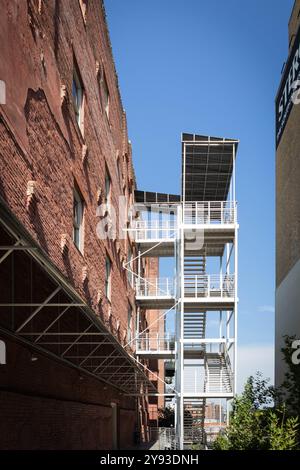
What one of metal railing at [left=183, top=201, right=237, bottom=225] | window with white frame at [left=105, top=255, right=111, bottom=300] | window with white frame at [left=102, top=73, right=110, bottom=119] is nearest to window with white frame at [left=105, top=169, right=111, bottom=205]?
window with white frame at [left=105, top=255, right=111, bottom=300]

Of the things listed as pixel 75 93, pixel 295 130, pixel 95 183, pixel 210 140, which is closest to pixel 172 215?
pixel 210 140

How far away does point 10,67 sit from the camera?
1118 cm

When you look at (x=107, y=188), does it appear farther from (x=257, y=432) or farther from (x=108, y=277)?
(x=257, y=432)

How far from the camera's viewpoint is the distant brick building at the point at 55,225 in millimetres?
11141

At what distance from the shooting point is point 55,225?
572 inches

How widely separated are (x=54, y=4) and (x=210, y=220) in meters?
17.3

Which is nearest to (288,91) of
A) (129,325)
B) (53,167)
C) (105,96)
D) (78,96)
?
(105,96)

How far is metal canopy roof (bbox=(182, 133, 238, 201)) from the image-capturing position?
29.9 meters

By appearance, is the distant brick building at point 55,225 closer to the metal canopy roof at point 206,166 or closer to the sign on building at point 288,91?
the metal canopy roof at point 206,166

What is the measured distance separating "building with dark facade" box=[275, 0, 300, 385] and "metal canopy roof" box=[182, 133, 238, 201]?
247 cm

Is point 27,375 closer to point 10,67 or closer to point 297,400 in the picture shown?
point 10,67

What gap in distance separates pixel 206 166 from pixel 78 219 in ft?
48.1

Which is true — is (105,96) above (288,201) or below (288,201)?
above

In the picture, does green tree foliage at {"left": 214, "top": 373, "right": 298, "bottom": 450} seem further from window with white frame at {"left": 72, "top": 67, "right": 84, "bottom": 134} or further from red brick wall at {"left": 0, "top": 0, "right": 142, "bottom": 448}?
window with white frame at {"left": 72, "top": 67, "right": 84, "bottom": 134}
